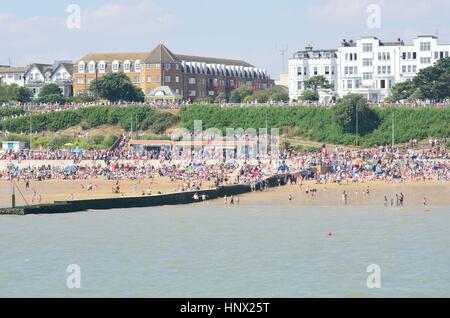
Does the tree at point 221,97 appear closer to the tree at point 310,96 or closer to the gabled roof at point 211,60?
the gabled roof at point 211,60

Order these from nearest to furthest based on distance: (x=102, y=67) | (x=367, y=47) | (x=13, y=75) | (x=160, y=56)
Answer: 1. (x=367, y=47)
2. (x=160, y=56)
3. (x=102, y=67)
4. (x=13, y=75)

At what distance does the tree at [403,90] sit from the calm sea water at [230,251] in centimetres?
4793

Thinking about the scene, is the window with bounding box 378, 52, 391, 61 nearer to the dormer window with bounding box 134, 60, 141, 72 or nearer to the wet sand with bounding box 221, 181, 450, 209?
the dormer window with bounding box 134, 60, 141, 72

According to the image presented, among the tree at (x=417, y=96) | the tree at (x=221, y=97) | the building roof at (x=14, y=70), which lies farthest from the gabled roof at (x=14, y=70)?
the tree at (x=417, y=96)

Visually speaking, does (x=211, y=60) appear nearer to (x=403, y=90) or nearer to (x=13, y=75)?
(x=13, y=75)

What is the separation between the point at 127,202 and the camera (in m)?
68.0

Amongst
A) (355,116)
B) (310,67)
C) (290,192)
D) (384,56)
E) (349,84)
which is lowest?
(290,192)

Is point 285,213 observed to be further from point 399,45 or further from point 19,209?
point 399,45

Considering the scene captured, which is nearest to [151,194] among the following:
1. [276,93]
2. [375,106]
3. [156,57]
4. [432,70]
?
[375,106]

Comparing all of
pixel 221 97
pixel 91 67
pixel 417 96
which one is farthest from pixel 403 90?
pixel 91 67

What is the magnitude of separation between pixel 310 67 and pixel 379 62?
953 centimetres

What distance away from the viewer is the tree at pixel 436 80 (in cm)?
11175

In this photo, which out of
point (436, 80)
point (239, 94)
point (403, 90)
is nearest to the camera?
point (436, 80)

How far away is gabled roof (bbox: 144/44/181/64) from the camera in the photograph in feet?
453
